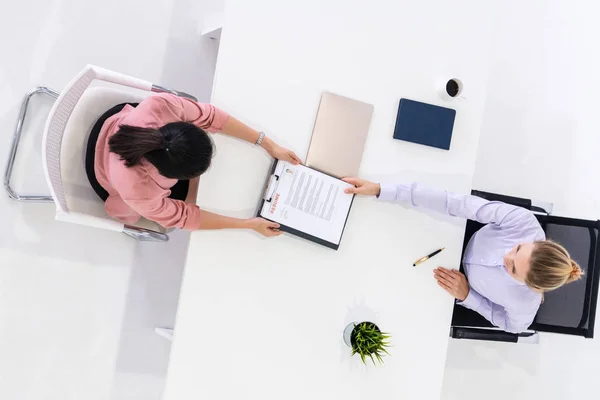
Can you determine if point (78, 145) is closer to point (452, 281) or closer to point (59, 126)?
point (59, 126)

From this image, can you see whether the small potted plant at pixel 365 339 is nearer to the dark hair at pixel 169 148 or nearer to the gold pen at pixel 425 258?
the gold pen at pixel 425 258

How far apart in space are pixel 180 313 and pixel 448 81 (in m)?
1.12

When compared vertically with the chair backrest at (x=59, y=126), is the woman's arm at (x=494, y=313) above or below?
below

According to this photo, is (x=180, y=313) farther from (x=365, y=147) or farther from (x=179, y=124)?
(x=365, y=147)

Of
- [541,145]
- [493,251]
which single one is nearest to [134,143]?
[493,251]

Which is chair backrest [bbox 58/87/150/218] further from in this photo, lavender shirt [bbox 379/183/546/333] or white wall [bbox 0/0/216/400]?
lavender shirt [bbox 379/183/546/333]

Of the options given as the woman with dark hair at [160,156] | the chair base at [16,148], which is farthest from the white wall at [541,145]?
the chair base at [16,148]

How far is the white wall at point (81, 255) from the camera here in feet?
6.43

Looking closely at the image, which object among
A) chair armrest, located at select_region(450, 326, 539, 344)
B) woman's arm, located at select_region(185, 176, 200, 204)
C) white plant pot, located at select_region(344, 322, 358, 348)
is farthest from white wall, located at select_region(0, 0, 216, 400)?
chair armrest, located at select_region(450, 326, 539, 344)

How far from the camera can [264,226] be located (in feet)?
4.75

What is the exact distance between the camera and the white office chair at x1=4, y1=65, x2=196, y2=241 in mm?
1306

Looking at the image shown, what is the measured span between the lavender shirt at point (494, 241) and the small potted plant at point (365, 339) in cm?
37

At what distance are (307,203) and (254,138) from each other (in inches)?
10.3

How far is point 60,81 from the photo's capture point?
202 centimetres
